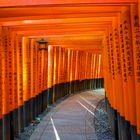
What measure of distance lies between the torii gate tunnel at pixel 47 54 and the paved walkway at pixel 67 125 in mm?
700

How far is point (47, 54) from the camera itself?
1582 cm

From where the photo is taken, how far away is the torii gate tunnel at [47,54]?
625 cm

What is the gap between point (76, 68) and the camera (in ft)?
77.8

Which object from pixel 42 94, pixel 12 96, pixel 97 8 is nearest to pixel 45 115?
pixel 42 94

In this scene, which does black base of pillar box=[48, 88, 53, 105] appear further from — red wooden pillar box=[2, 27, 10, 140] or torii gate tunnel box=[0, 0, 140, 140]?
red wooden pillar box=[2, 27, 10, 140]

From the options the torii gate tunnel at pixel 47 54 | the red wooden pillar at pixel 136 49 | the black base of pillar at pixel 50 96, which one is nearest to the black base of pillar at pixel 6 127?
the torii gate tunnel at pixel 47 54

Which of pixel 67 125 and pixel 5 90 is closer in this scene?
pixel 5 90

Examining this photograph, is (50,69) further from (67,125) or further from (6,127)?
(6,127)

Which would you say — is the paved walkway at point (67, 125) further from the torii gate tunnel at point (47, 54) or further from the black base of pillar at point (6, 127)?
the black base of pillar at point (6, 127)

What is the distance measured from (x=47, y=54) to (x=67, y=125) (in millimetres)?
5360

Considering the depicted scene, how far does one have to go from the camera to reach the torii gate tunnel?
20.5ft

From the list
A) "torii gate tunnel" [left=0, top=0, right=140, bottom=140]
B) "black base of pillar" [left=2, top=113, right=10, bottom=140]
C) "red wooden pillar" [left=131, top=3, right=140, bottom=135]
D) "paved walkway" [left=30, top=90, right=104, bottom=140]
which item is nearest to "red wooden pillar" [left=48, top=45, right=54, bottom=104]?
"torii gate tunnel" [left=0, top=0, right=140, bottom=140]

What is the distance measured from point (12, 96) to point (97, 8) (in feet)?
13.0

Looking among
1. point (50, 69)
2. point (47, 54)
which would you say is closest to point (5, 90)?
point (47, 54)
